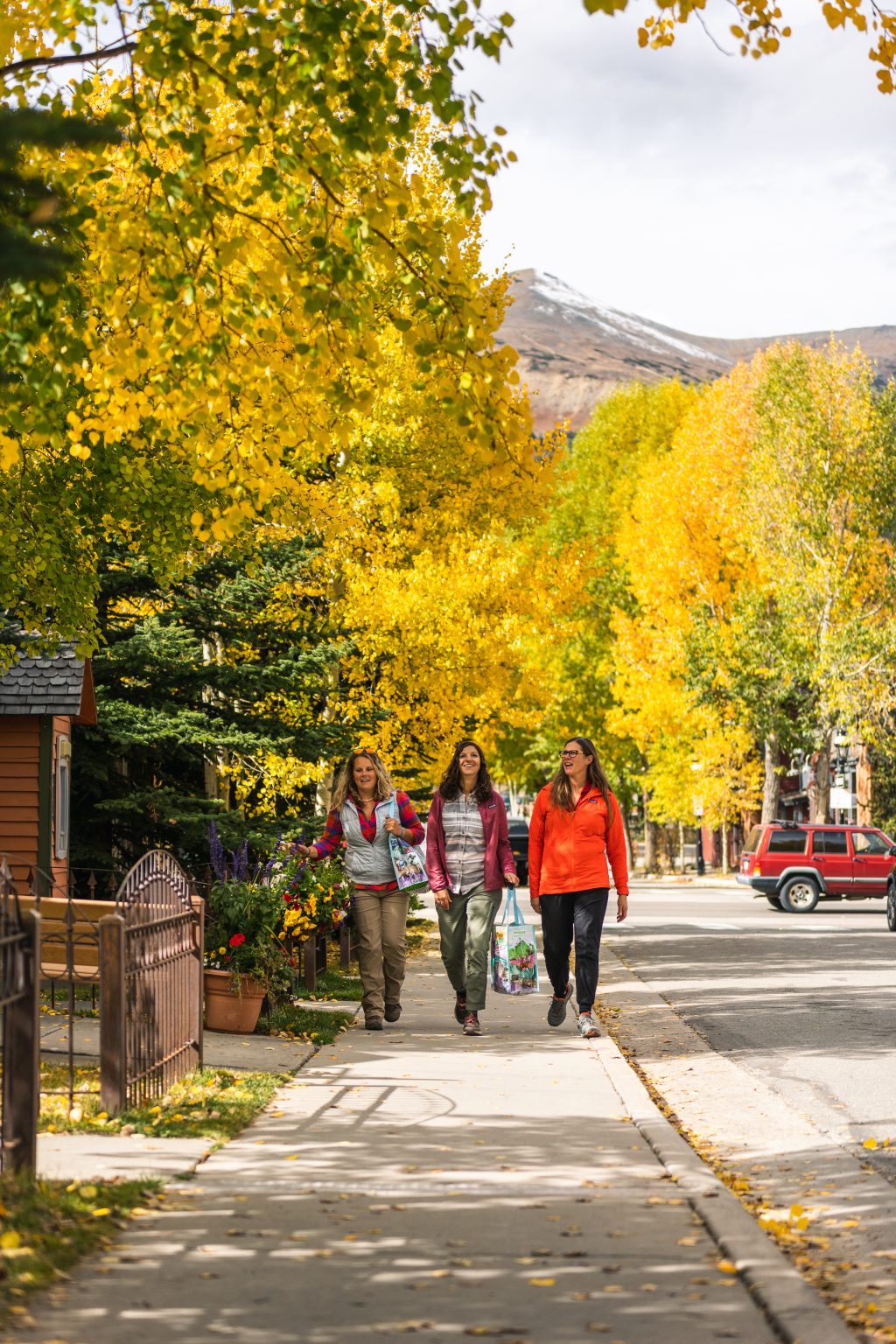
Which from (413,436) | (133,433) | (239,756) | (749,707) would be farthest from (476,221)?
(749,707)

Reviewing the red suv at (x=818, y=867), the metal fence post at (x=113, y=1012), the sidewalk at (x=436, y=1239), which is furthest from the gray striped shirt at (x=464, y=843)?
the red suv at (x=818, y=867)

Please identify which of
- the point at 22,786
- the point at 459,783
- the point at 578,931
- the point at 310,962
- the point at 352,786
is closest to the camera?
the point at 578,931

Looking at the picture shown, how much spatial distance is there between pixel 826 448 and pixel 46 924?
32376 mm

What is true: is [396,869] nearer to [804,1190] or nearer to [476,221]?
[804,1190]

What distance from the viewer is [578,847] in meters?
11.4

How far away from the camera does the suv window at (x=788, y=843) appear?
107 feet

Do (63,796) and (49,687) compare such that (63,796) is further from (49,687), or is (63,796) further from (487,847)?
(487,847)

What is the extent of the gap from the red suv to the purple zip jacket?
2146cm

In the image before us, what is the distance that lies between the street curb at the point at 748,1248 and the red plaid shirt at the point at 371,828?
3.86 metres

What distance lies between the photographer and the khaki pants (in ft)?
38.7

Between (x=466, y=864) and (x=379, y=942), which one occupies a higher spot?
(x=466, y=864)

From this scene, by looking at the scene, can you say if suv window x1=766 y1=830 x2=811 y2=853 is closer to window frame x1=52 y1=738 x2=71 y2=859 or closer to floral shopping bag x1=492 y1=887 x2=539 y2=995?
window frame x1=52 y1=738 x2=71 y2=859

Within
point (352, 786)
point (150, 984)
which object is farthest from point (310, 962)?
point (150, 984)

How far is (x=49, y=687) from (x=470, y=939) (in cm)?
795
